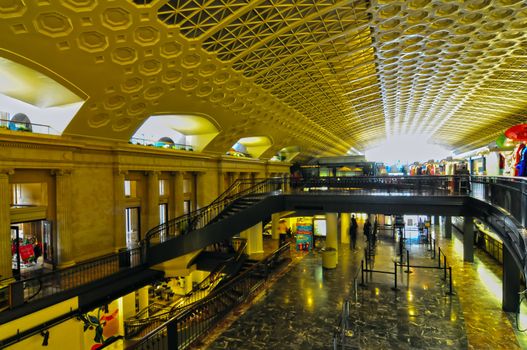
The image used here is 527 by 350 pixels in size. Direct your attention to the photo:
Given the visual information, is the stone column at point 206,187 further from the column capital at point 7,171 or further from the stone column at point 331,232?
the column capital at point 7,171

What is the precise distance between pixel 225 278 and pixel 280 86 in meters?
12.5

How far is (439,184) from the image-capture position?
17141 millimetres

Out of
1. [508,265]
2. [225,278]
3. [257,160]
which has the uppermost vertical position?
[257,160]

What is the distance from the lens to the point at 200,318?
880cm

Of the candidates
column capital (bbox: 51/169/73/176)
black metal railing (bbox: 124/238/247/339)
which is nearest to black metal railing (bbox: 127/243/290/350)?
black metal railing (bbox: 124/238/247/339)

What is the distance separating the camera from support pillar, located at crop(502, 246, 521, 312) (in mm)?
10742

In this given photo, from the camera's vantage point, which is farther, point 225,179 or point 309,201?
point 225,179

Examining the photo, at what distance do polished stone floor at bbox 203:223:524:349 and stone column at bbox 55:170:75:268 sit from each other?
7.98m

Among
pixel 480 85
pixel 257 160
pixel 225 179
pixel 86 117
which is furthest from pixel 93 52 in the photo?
pixel 480 85

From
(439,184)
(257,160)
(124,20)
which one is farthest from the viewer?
(257,160)

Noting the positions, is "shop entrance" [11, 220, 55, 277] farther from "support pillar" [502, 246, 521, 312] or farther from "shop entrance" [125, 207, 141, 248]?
"support pillar" [502, 246, 521, 312]

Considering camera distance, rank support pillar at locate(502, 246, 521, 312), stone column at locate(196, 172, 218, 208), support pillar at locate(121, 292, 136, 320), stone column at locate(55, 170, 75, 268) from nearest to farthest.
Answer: support pillar at locate(502, 246, 521, 312) → stone column at locate(55, 170, 75, 268) → support pillar at locate(121, 292, 136, 320) → stone column at locate(196, 172, 218, 208)

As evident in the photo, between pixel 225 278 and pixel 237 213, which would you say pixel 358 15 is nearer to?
pixel 237 213

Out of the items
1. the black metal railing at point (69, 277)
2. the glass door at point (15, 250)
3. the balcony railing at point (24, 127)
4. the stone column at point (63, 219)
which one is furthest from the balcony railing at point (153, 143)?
the black metal railing at point (69, 277)
